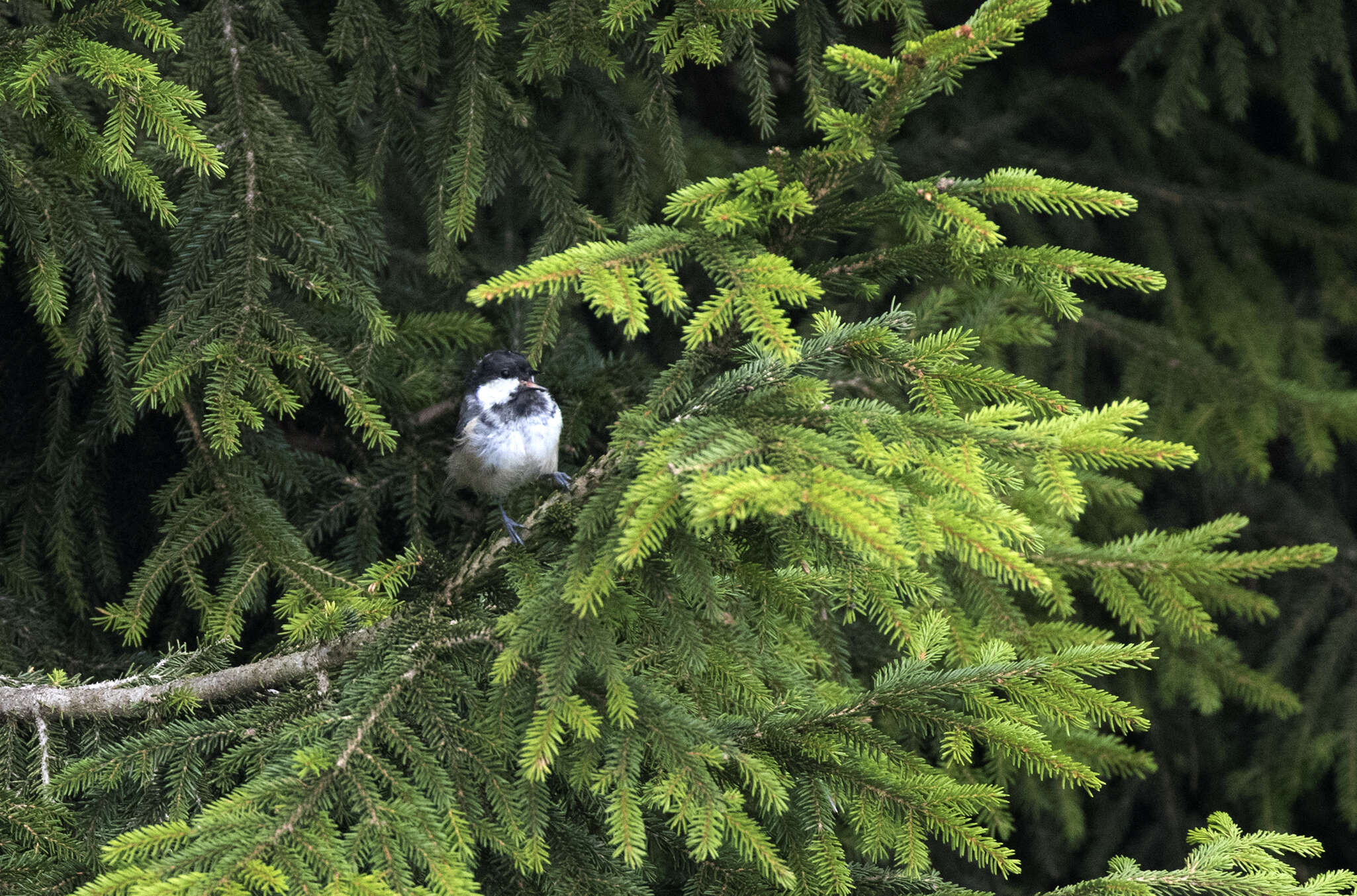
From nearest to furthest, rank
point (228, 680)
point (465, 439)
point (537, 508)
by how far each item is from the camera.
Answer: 1. point (228, 680)
2. point (537, 508)
3. point (465, 439)

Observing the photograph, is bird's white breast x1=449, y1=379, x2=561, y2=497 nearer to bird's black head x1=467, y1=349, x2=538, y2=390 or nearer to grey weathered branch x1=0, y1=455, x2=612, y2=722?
bird's black head x1=467, y1=349, x2=538, y2=390

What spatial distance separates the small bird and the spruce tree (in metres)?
0.25

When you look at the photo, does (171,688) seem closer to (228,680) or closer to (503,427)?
(228,680)

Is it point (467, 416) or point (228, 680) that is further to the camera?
point (467, 416)

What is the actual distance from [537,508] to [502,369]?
1.16 meters

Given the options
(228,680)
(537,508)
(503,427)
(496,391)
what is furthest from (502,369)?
(228,680)

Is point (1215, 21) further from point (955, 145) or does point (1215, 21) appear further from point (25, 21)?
point (25, 21)

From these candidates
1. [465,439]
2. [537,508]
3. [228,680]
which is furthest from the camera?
[465,439]

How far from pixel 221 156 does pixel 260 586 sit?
95 cm

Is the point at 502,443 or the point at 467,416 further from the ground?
the point at 467,416

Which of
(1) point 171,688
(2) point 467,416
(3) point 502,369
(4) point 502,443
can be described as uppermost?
(3) point 502,369

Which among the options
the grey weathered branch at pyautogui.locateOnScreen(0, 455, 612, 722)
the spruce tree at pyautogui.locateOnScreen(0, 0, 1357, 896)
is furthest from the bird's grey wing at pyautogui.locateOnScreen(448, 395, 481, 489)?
the grey weathered branch at pyautogui.locateOnScreen(0, 455, 612, 722)

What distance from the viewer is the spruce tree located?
147cm

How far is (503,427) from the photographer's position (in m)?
3.21
